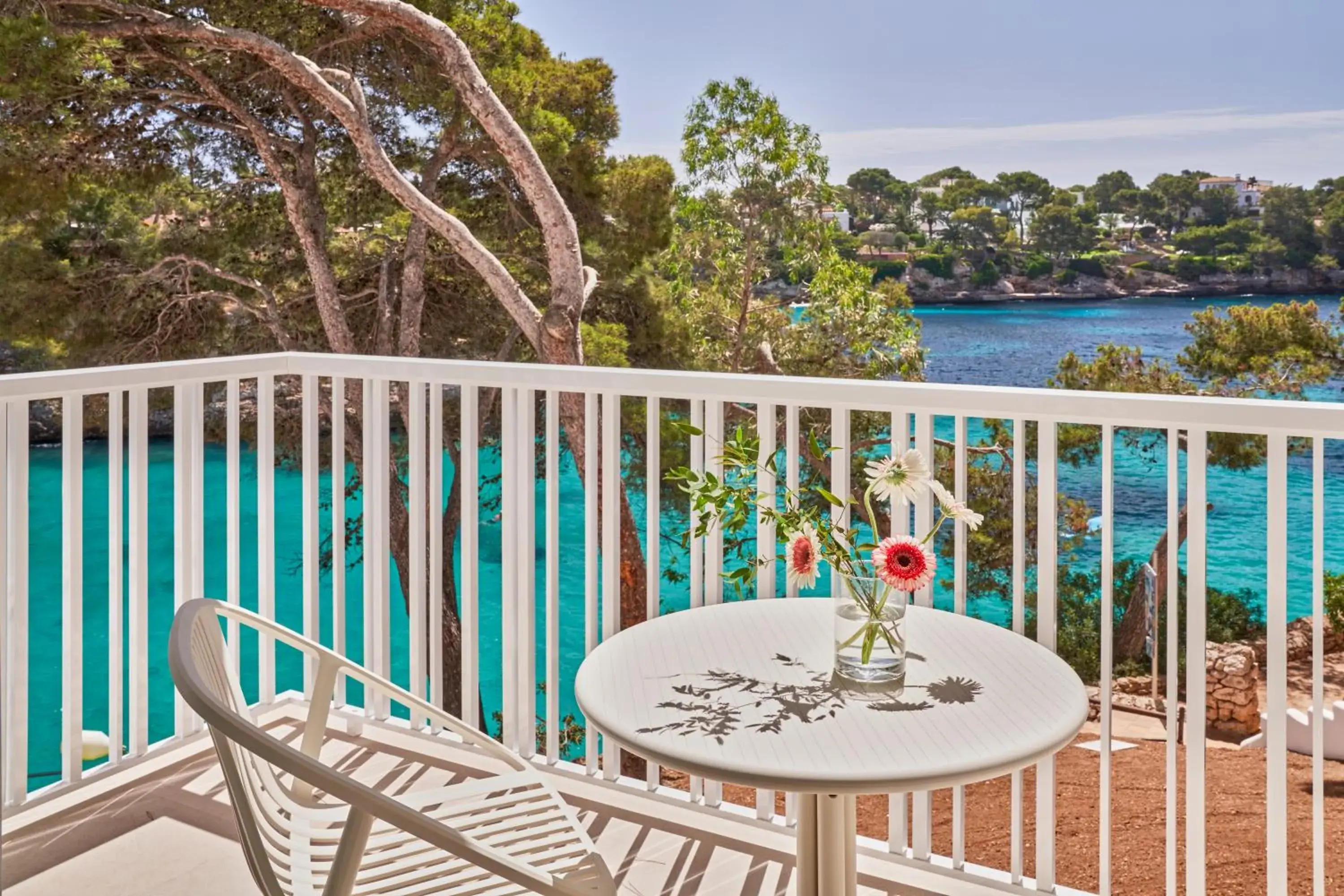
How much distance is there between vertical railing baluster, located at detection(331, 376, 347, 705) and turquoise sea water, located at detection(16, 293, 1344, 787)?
867 cm

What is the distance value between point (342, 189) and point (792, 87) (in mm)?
9130

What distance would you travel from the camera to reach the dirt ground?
127 inches

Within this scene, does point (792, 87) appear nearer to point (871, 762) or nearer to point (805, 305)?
point (805, 305)

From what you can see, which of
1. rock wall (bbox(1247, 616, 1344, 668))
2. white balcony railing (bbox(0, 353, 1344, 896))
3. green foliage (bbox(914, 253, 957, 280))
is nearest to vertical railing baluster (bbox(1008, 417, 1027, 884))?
white balcony railing (bbox(0, 353, 1344, 896))

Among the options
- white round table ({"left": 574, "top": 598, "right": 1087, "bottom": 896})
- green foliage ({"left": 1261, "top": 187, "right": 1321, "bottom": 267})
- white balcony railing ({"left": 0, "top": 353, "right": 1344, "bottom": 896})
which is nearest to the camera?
white round table ({"left": 574, "top": 598, "right": 1087, "bottom": 896})

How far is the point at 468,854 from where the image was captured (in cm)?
103

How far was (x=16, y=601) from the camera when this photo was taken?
239cm

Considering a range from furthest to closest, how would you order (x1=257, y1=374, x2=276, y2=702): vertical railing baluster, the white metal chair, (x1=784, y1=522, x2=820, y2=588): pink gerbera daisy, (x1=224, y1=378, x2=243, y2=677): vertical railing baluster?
(x1=257, y1=374, x2=276, y2=702): vertical railing baluster, (x1=224, y1=378, x2=243, y2=677): vertical railing baluster, (x1=784, y1=522, x2=820, y2=588): pink gerbera daisy, the white metal chair

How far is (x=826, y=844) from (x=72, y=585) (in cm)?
195

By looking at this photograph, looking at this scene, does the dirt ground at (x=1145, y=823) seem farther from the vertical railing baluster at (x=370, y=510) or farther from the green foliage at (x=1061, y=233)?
the green foliage at (x=1061, y=233)

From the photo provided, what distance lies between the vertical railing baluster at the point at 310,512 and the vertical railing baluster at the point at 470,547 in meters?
0.50

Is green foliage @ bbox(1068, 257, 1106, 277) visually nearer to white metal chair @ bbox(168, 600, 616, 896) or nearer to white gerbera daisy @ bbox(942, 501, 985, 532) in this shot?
white gerbera daisy @ bbox(942, 501, 985, 532)

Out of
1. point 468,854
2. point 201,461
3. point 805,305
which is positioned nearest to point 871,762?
point 468,854

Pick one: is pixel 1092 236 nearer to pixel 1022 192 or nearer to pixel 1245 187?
pixel 1022 192
